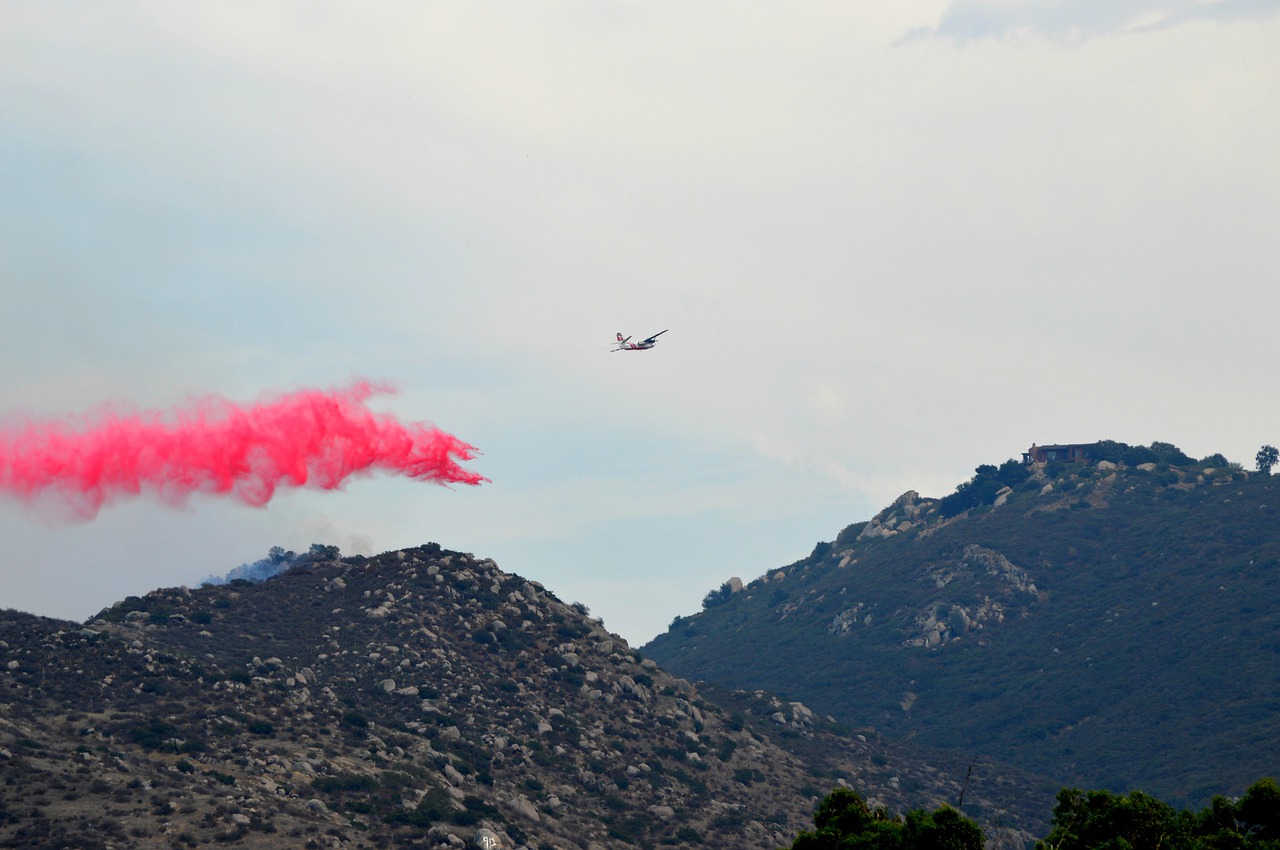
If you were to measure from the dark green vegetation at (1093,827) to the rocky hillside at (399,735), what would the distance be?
3738cm

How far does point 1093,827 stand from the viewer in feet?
210

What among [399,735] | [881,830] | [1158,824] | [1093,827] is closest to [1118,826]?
[1093,827]

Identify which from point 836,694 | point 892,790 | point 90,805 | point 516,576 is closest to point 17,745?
point 90,805

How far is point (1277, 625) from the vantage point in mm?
175000

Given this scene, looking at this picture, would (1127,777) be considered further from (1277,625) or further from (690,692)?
(690,692)

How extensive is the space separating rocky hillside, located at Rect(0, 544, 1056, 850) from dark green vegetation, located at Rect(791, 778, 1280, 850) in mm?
37385

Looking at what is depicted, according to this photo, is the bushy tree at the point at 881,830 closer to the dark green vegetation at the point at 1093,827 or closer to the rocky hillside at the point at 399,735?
the dark green vegetation at the point at 1093,827

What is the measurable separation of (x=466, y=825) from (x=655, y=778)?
2774 centimetres

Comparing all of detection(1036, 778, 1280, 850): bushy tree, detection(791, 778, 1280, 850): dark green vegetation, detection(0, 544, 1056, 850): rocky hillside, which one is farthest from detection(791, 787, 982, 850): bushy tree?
detection(0, 544, 1056, 850): rocky hillside

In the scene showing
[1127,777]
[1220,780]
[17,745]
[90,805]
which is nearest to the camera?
[90,805]

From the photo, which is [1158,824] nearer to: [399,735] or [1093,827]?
[1093,827]

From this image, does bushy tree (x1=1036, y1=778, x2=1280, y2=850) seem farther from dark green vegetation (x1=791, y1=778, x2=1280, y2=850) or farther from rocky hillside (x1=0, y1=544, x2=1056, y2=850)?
rocky hillside (x1=0, y1=544, x2=1056, y2=850)

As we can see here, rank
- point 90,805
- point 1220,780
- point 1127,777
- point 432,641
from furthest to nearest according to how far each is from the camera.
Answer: point 1127,777 < point 1220,780 < point 432,641 < point 90,805

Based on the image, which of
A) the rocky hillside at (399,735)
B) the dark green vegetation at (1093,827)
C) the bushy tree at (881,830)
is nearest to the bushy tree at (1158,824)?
the dark green vegetation at (1093,827)
